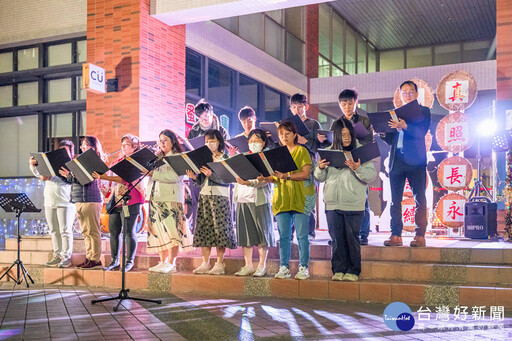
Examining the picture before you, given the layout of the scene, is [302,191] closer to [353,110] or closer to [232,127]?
[353,110]

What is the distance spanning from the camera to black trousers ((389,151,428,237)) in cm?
576

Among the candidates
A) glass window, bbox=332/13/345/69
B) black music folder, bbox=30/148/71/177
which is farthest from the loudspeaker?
glass window, bbox=332/13/345/69

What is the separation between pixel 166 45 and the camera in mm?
9203

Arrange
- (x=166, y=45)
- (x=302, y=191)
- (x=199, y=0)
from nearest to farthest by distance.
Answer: (x=302, y=191), (x=199, y=0), (x=166, y=45)

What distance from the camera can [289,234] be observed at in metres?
5.59

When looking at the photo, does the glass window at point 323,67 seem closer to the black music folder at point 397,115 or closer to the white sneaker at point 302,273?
the black music folder at point 397,115

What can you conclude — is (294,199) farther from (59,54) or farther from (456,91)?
(59,54)

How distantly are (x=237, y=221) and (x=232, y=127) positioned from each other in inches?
232

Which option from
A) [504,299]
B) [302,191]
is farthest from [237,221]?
[504,299]

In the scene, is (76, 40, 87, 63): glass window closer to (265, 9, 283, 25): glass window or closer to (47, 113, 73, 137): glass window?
(47, 113, 73, 137): glass window

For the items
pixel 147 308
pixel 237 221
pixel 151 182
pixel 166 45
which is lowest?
pixel 147 308

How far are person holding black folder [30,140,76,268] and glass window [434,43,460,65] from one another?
15060 millimetres

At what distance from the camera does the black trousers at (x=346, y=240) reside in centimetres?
534

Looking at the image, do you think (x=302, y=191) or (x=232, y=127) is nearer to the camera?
(x=302, y=191)
